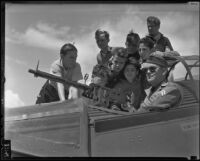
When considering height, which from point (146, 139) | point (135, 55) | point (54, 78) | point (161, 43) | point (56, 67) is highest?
point (161, 43)

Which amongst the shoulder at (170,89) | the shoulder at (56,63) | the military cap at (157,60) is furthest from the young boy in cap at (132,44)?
the shoulder at (56,63)

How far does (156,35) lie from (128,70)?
1.37ft

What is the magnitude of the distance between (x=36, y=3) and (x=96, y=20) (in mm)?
580

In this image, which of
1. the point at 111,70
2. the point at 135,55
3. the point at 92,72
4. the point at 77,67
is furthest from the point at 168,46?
the point at 77,67

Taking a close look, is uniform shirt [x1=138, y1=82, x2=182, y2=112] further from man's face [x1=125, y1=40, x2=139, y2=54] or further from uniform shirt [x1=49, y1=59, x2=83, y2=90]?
uniform shirt [x1=49, y1=59, x2=83, y2=90]

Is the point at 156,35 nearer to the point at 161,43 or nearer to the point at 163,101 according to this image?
the point at 161,43

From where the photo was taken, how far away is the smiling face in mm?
3055

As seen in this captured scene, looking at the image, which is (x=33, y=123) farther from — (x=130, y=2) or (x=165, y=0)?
(x=165, y=0)

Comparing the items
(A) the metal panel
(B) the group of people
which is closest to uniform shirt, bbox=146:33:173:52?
(B) the group of people

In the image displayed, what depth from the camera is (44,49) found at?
10.0 ft

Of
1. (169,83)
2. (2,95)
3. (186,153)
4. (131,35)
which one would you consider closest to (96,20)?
(131,35)

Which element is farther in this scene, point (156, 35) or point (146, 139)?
point (156, 35)

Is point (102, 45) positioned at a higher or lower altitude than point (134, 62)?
higher

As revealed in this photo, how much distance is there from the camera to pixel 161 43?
10.1 feet
